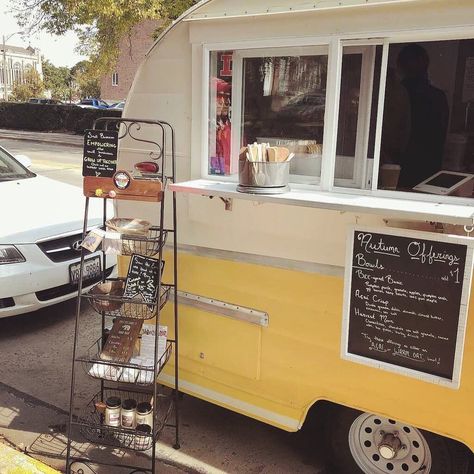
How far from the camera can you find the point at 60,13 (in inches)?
676

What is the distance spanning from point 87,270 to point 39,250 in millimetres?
461

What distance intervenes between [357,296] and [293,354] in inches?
20.8

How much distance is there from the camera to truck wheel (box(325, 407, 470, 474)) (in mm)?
2639

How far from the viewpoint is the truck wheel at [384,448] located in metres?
2.64

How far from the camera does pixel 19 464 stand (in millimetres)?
3057

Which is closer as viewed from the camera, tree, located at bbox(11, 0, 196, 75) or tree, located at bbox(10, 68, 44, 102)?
tree, located at bbox(11, 0, 196, 75)

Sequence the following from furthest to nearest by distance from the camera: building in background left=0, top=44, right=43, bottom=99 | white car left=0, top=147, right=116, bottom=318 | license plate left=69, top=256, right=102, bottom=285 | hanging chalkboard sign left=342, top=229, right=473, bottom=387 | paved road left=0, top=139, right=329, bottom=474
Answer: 1. building in background left=0, top=44, right=43, bottom=99
2. license plate left=69, top=256, right=102, bottom=285
3. white car left=0, top=147, right=116, bottom=318
4. paved road left=0, top=139, right=329, bottom=474
5. hanging chalkboard sign left=342, top=229, right=473, bottom=387

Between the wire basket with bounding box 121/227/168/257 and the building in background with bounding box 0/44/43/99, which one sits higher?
the building in background with bounding box 0/44/43/99

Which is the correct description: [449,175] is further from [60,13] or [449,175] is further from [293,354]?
[60,13]

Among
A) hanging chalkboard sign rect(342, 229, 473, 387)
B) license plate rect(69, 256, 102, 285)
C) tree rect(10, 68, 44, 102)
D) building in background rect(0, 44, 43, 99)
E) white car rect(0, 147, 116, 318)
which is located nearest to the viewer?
hanging chalkboard sign rect(342, 229, 473, 387)

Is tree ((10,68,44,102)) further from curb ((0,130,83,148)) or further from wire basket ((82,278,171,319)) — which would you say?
wire basket ((82,278,171,319))

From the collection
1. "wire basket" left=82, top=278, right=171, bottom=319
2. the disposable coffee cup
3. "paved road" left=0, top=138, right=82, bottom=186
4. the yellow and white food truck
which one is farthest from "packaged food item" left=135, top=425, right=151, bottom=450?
"paved road" left=0, top=138, right=82, bottom=186

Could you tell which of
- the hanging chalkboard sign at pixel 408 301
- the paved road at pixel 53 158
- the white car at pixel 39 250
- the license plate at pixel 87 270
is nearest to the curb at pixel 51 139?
the paved road at pixel 53 158

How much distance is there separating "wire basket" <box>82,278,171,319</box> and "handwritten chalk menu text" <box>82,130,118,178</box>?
2.21 feet
